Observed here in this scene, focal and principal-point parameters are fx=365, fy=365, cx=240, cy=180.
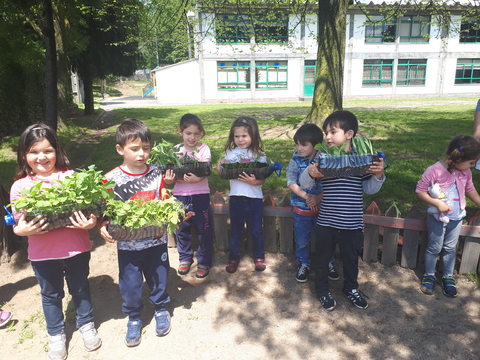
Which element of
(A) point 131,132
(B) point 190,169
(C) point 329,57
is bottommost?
(B) point 190,169

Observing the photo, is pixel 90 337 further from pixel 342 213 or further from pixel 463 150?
pixel 463 150

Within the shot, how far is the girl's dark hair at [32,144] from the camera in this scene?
2711 millimetres

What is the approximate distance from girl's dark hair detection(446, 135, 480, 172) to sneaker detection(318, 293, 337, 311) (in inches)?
64.9

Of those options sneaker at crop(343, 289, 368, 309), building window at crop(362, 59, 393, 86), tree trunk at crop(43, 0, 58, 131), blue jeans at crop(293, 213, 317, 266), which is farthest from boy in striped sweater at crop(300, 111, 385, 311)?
building window at crop(362, 59, 393, 86)

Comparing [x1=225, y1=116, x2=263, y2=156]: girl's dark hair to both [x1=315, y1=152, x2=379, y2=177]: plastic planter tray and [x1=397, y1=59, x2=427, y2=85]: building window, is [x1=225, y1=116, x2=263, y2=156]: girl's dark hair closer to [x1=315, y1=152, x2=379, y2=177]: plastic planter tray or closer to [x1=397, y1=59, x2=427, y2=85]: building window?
[x1=315, y1=152, x2=379, y2=177]: plastic planter tray

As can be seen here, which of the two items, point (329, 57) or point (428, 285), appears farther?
point (329, 57)

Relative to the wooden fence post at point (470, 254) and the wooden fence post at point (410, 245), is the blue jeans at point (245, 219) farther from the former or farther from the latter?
the wooden fence post at point (470, 254)

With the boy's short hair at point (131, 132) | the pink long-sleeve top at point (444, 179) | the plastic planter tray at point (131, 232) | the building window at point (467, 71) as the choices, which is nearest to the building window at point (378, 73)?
the building window at point (467, 71)

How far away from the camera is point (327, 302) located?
325 cm

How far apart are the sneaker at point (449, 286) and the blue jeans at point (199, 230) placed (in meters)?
2.32

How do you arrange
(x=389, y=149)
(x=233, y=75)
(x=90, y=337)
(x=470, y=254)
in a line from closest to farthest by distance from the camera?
(x=90, y=337) → (x=470, y=254) → (x=389, y=149) → (x=233, y=75)

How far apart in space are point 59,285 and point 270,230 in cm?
227

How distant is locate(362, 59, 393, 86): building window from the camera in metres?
31.4

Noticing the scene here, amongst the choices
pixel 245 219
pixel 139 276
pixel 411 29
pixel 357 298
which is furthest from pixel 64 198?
pixel 411 29
